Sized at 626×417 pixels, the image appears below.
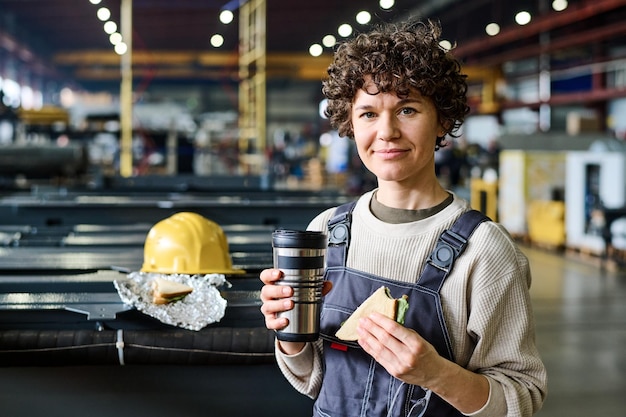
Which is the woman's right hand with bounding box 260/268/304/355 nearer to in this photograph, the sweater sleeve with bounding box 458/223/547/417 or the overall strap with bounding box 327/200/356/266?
the overall strap with bounding box 327/200/356/266

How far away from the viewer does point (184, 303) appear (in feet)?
8.02

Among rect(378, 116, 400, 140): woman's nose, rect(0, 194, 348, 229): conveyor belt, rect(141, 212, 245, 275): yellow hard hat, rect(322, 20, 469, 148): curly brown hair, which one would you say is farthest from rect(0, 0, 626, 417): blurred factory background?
rect(378, 116, 400, 140): woman's nose

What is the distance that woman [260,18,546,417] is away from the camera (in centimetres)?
133

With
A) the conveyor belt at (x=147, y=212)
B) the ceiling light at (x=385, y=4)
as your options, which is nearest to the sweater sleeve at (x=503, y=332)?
the ceiling light at (x=385, y=4)

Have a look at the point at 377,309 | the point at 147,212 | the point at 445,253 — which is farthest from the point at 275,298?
the point at 147,212

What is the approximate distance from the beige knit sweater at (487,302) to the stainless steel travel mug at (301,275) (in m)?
0.12

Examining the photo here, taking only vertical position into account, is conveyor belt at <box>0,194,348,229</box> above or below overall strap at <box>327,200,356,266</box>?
below

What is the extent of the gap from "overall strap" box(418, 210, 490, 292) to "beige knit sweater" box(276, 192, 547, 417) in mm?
12

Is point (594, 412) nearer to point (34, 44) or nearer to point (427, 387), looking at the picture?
point (427, 387)

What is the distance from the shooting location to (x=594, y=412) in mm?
4410

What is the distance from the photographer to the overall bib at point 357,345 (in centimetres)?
135

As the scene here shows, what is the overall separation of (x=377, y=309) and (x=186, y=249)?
1.70m

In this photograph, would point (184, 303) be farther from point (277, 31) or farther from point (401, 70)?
point (277, 31)

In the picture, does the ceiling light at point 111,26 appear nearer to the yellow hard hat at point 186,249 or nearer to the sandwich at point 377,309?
the yellow hard hat at point 186,249
